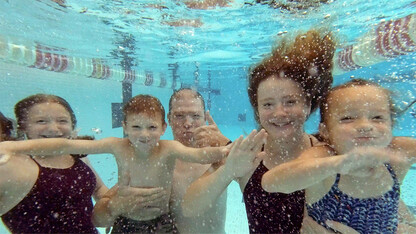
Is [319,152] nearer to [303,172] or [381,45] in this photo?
[303,172]

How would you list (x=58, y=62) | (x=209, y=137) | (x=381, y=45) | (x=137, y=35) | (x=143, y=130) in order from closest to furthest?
(x=209, y=137), (x=143, y=130), (x=381, y=45), (x=137, y=35), (x=58, y=62)

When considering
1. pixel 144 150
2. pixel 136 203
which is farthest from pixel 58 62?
pixel 136 203

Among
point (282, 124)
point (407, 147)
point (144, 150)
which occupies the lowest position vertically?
point (144, 150)

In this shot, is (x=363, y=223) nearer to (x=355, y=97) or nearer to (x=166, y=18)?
(x=355, y=97)

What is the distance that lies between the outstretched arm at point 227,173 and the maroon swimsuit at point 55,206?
3.44 feet

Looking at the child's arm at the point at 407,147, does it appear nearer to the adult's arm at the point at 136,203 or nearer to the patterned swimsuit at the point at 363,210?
the patterned swimsuit at the point at 363,210

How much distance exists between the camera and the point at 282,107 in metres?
2.15

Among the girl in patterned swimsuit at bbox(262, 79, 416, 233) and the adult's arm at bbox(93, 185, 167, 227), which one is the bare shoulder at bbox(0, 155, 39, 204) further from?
the girl in patterned swimsuit at bbox(262, 79, 416, 233)

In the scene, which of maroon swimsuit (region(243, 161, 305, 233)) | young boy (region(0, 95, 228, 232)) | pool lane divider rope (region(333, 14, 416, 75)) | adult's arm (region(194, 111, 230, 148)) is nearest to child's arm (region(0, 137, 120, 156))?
young boy (region(0, 95, 228, 232))

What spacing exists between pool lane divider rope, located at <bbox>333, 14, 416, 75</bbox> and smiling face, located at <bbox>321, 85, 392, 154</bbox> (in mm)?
6148

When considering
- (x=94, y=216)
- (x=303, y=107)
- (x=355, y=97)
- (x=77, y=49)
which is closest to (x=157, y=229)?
(x=94, y=216)

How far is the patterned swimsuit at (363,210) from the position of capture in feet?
6.20

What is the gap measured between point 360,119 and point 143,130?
6.49ft

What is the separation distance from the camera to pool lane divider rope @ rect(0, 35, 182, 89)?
9367mm
